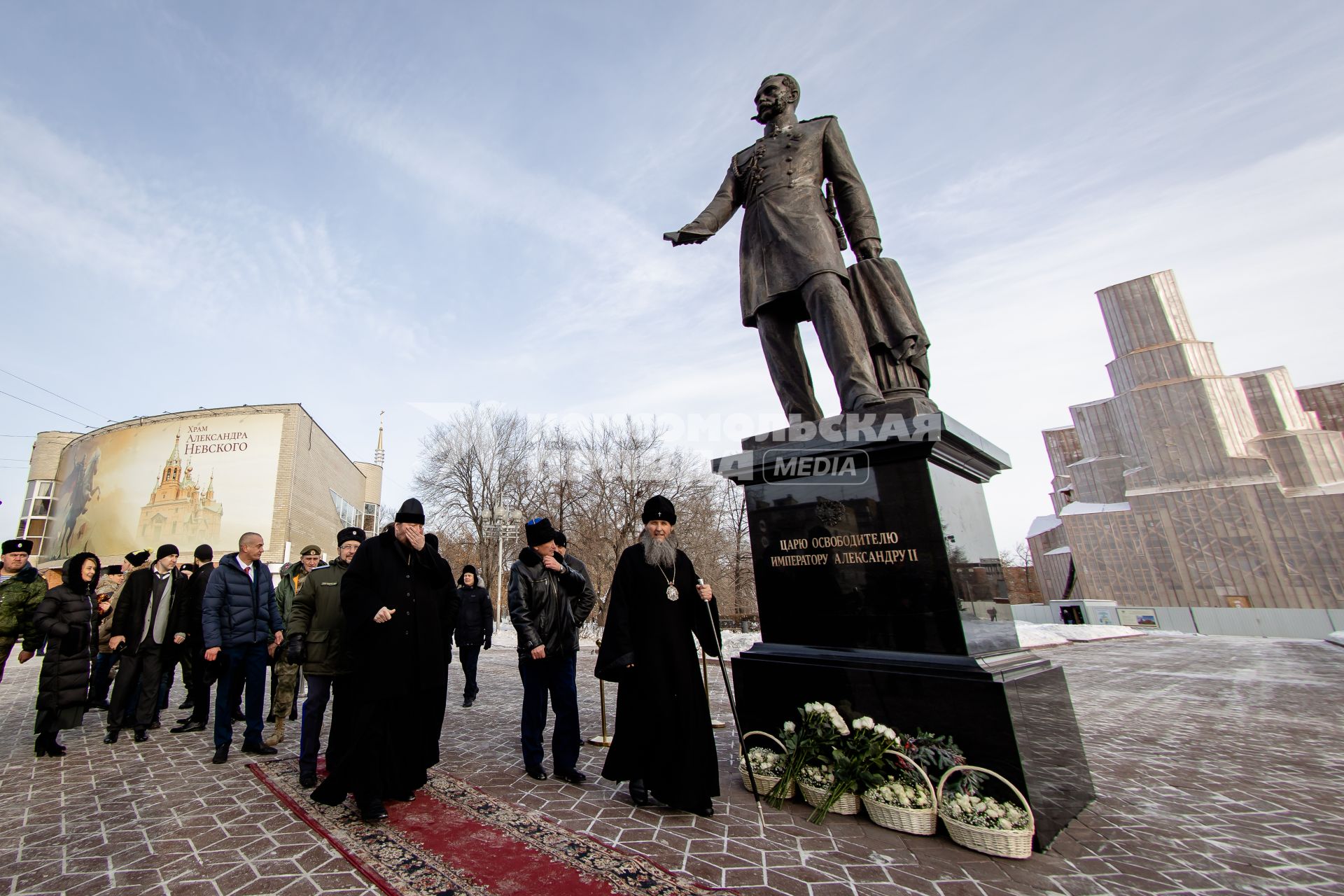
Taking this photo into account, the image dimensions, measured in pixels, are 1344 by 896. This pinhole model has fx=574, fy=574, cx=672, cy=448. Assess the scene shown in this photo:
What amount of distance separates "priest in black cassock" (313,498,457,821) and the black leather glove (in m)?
1.06

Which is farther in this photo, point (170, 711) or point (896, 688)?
point (170, 711)

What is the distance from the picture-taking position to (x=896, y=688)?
10.6 ft

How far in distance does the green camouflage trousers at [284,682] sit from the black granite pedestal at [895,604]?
424 centimetres

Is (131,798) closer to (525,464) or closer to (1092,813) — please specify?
(1092,813)

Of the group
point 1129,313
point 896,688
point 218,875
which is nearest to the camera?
point 218,875

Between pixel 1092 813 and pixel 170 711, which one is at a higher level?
pixel 170 711

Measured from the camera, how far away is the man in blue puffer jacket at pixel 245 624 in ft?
15.6

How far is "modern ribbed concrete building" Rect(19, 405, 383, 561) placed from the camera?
29.3 m

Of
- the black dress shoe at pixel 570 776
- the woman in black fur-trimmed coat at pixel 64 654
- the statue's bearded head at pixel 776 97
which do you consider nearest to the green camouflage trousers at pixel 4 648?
the woman in black fur-trimmed coat at pixel 64 654

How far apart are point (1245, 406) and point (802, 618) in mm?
49413

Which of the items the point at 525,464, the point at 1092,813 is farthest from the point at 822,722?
the point at 525,464

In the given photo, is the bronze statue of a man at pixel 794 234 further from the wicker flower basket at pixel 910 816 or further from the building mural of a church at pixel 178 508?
the building mural of a church at pixel 178 508

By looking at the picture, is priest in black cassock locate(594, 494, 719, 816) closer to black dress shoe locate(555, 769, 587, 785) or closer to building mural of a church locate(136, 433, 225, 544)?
black dress shoe locate(555, 769, 587, 785)

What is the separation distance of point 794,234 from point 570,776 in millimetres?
4301
